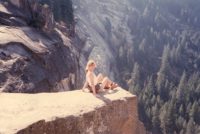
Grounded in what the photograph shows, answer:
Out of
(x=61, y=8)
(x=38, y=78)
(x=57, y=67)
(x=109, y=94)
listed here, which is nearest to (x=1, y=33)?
(x=38, y=78)

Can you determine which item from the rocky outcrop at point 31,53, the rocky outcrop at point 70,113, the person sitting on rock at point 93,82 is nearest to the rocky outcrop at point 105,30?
the rocky outcrop at point 31,53

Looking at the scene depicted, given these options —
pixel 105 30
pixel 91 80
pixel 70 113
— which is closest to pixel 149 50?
pixel 105 30

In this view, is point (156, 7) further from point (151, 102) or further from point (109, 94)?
point (109, 94)

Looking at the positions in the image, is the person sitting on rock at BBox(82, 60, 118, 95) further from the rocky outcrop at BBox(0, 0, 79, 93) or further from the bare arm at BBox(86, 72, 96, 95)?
the rocky outcrop at BBox(0, 0, 79, 93)

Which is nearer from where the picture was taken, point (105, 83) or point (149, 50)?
point (105, 83)

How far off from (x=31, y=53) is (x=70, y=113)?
13.0 meters

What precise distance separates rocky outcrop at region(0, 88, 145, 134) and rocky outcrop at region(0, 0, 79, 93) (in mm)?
7296

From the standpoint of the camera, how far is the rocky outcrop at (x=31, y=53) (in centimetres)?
2031

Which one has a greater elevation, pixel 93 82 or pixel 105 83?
pixel 93 82

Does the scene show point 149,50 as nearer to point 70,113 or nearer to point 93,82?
point 93,82

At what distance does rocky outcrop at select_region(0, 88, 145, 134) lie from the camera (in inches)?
376

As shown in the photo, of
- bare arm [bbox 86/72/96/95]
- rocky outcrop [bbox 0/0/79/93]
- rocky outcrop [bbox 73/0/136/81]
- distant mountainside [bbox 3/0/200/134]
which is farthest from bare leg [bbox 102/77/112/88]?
rocky outcrop [bbox 73/0/136/81]

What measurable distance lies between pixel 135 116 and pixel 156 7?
13414 centimetres

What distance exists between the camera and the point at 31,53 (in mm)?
23281
